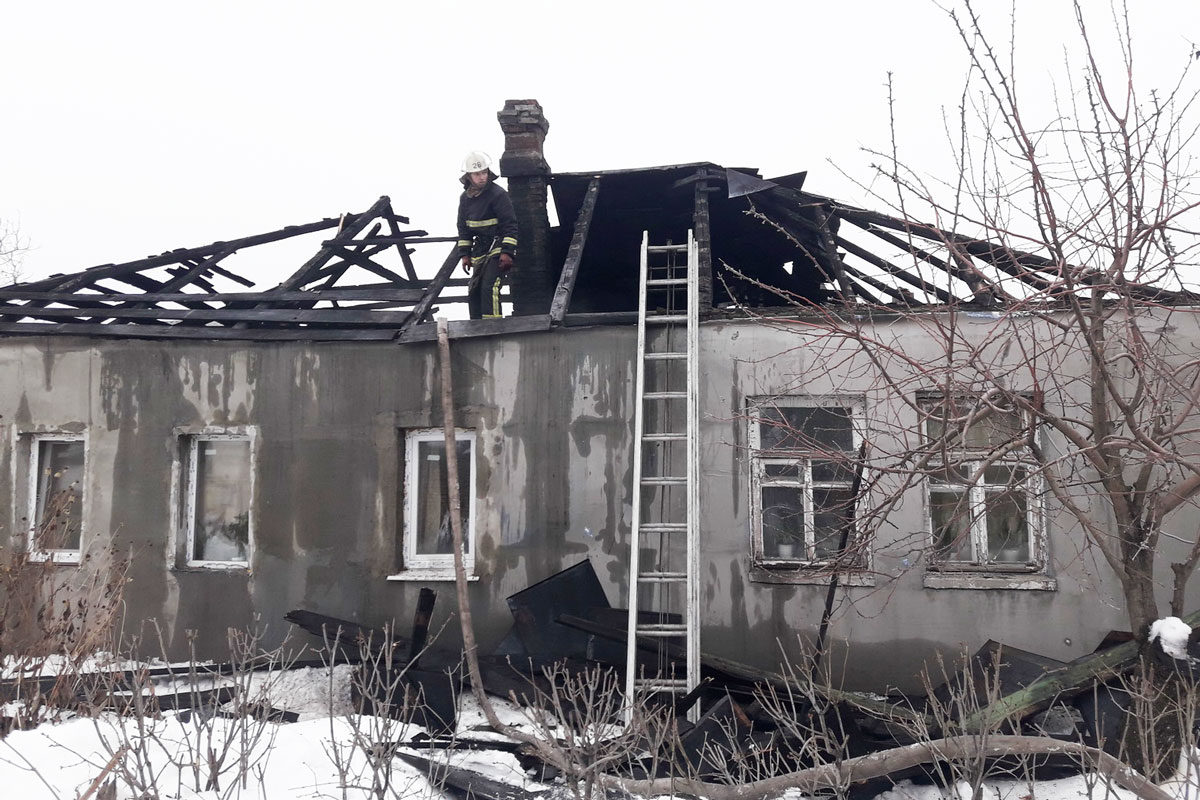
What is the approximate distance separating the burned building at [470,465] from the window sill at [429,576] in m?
0.03

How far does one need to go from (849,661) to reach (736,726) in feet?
6.35

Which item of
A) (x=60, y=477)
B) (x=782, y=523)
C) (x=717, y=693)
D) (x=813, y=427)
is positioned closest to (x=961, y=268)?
(x=813, y=427)

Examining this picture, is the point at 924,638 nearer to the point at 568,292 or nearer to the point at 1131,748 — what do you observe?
the point at 1131,748

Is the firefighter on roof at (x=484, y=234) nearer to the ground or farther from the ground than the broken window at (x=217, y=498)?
farther from the ground

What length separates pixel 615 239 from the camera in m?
11.2

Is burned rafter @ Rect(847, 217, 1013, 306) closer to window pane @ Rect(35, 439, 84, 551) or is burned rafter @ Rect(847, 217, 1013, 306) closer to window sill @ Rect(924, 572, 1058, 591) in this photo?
window sill @ Rect(924, 572, 1058, 591)

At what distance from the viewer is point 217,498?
7.93 m

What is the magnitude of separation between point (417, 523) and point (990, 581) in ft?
15.0

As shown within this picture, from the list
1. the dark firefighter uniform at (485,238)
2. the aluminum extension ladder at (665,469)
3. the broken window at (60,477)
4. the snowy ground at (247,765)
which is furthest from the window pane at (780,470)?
the broken window at (60,477)

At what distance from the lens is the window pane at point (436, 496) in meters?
7.58

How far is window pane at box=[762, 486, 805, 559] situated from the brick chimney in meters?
4.11

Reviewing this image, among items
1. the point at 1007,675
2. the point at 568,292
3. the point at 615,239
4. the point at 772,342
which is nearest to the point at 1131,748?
the point at 1007,675

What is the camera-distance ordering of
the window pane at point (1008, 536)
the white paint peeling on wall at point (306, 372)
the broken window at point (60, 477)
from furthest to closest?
the broken window at point (60, 477) → the white paint peeling on wall at point (306, 372) → the window pane at point (1008, 536)

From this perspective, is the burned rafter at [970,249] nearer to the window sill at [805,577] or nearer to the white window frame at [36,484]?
the window sill at [805,577]
